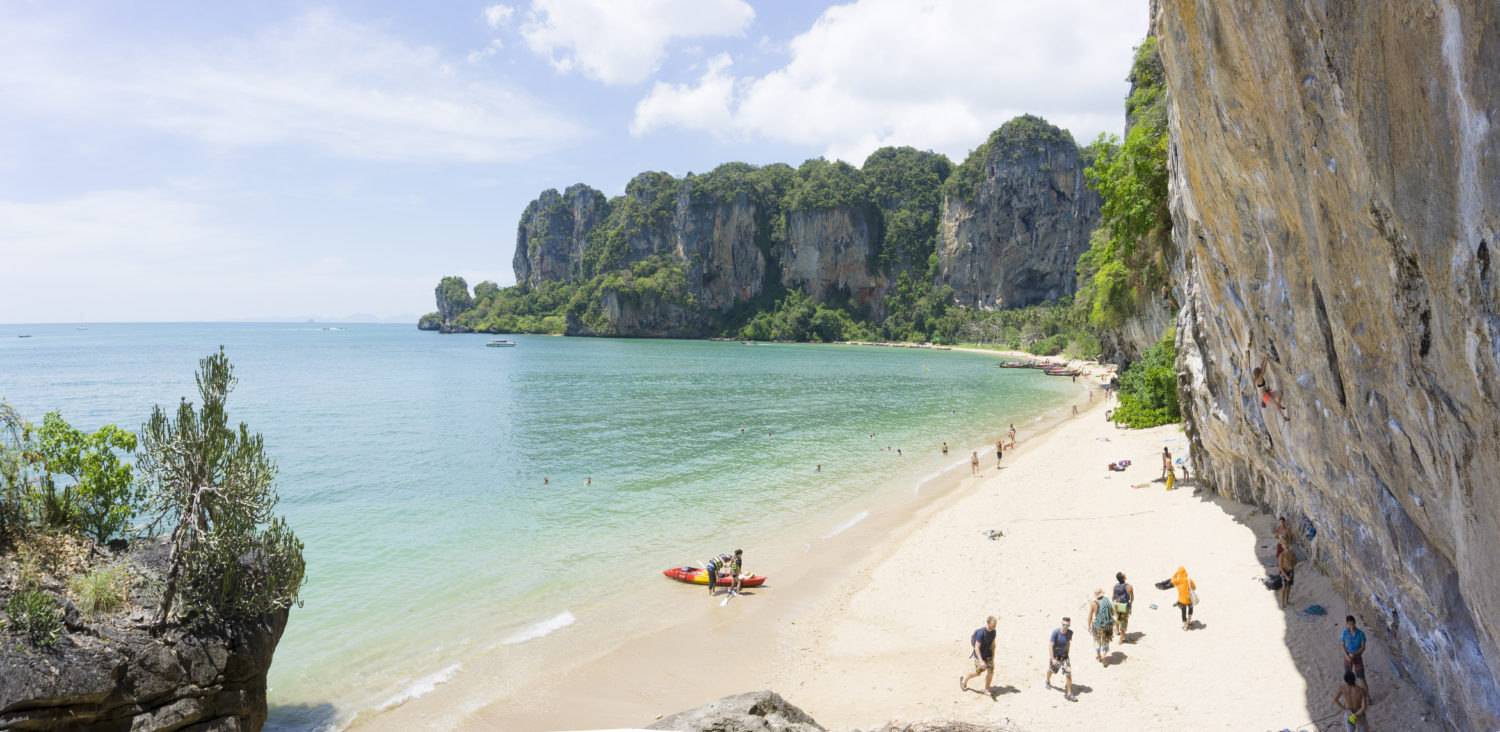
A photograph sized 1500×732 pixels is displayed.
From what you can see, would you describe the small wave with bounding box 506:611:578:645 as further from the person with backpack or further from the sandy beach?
the person with backpack

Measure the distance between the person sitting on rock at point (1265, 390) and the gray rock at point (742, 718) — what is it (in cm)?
740

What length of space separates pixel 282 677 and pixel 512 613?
439 cm

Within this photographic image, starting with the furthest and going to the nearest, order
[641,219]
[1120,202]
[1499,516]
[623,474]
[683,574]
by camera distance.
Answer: [641,219]
[623,474]
[1120,202]
[683,574]
[1499,516]

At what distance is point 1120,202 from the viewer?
82.3 ft

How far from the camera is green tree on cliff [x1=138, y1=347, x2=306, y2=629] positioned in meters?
10.0

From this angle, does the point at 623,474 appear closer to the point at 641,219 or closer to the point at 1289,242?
the point at 1289,242

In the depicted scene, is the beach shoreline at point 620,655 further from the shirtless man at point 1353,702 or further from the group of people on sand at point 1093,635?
the shirtless man at point 1353,702

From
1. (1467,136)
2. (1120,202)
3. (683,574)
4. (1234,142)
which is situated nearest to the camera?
(1467,136)

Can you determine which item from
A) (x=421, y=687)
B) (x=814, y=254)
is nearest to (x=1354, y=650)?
(x=421, y=687)

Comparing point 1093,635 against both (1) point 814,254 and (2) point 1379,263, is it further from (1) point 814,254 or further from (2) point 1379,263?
(1) point 814,254

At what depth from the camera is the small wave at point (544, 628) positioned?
48.7 ft

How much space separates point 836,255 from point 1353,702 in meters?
163

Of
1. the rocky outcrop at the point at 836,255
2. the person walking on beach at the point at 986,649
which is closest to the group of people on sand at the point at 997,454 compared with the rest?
the person walking on beach at the point at 986,649

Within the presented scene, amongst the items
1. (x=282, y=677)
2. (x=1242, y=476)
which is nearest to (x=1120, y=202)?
(x=1242, y=476)
